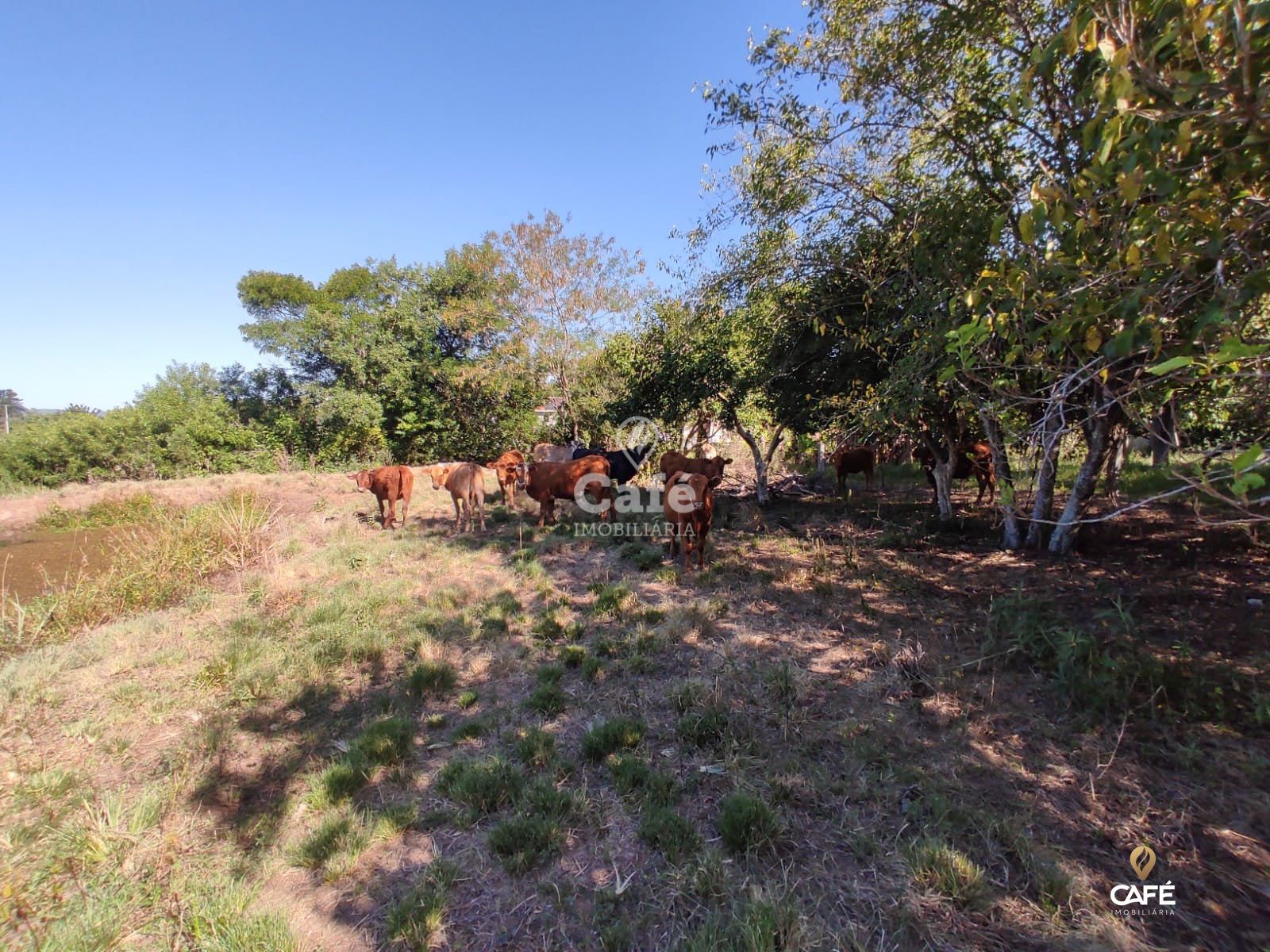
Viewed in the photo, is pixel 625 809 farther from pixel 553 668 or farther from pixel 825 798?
pixel 553 668

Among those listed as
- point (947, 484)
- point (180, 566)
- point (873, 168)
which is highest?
point (873, 168)

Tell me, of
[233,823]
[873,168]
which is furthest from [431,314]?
[233,823]

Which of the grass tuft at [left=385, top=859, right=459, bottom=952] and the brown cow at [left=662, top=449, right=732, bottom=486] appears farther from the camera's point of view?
the brown cow at [left=662, top=449, right=732, bottom=486]

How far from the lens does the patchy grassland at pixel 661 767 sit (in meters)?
2.18

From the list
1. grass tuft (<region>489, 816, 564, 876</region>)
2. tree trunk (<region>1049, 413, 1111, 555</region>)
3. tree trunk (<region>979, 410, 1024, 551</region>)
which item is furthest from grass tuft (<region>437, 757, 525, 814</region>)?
tree trunk (<region>979, 410, 1024, 551</region>)

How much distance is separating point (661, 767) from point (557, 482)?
23.5 feet

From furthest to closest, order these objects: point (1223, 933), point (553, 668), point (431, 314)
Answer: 1. point (431, 314)
2. point (553, 668)
3. point (1223, 933)

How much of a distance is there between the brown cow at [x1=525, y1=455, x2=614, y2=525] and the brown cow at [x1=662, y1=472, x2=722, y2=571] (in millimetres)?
3179

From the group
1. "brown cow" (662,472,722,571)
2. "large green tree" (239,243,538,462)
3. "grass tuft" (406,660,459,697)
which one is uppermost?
"large green tree" (239,243,538,462)

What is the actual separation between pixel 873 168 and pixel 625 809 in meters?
7.21

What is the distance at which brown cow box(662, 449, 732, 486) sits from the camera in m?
9.85

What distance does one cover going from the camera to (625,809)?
2814 mm

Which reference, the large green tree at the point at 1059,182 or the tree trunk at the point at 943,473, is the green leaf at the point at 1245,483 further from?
the tree trunk at the point at 943,473

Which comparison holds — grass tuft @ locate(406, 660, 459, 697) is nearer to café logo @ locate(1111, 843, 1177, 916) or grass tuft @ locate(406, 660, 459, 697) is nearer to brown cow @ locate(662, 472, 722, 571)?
brown cow @ locate(662, 472, 722, 571)
